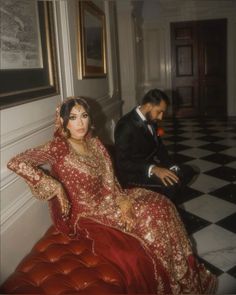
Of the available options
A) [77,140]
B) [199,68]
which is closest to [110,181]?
[77,140]

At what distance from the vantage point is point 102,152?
209 cm

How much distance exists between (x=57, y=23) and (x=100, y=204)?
132 centimetres

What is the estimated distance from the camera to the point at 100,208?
196 centimetres

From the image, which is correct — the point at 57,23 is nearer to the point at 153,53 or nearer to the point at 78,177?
the point at 78,177

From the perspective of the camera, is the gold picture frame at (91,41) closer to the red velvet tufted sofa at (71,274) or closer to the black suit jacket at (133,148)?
the black suit jacket at (133,148)

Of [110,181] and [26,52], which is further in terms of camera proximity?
[110,181]

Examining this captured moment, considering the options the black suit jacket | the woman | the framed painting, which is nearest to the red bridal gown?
the woman

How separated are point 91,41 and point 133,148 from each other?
3.86ft

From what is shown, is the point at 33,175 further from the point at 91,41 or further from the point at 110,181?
the point at 91,41

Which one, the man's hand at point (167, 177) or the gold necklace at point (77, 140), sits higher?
the gold necklace at point (77, 140)

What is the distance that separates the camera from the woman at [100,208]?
182 cm

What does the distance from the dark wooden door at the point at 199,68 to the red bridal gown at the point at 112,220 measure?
701cm

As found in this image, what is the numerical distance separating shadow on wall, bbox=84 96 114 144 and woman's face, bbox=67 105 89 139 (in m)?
1.22

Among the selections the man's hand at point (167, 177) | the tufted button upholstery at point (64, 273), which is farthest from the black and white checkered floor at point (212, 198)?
the tufted button upholstery at point (64, 273)
